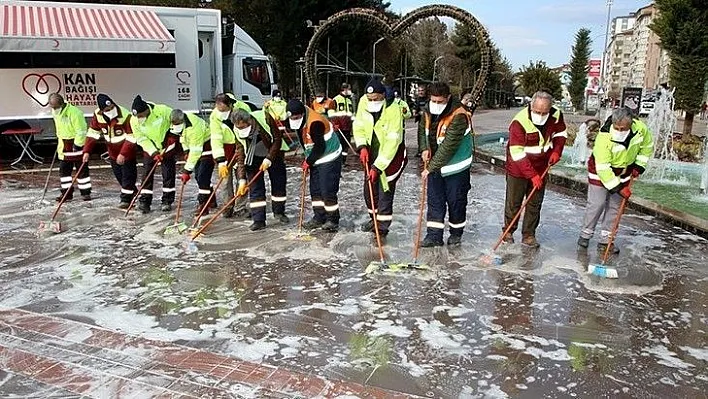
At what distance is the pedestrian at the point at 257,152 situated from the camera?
6.80 meters

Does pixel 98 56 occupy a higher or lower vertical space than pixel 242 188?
higher

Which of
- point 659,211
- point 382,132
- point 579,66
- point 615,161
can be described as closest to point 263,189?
point 382,132

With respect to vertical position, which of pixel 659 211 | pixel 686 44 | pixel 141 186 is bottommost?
pixel 659 211

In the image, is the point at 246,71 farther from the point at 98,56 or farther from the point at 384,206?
the point at 384,206

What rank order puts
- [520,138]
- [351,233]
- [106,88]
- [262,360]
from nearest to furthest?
[262,360], [520,138], [351,233], [106,88]

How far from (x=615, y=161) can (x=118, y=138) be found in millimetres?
6065

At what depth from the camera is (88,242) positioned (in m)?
6.45

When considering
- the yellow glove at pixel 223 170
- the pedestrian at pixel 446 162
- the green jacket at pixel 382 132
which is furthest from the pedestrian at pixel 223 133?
the pedestrian at pixel 446 162

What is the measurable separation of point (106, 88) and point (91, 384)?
11.9 m

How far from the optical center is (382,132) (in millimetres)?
6336

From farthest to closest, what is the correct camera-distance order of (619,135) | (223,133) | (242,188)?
1. (223,133)
2. (242,188)
3. (619,135)

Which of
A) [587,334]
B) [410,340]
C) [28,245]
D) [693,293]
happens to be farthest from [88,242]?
[693,293]

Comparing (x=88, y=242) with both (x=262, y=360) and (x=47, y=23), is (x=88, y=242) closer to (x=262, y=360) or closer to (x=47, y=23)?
(x=262, y=360)

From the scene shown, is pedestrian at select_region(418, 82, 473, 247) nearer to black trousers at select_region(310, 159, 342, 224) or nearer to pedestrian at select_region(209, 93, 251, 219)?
black trousers at select_region(310, 159, 342, 224)
